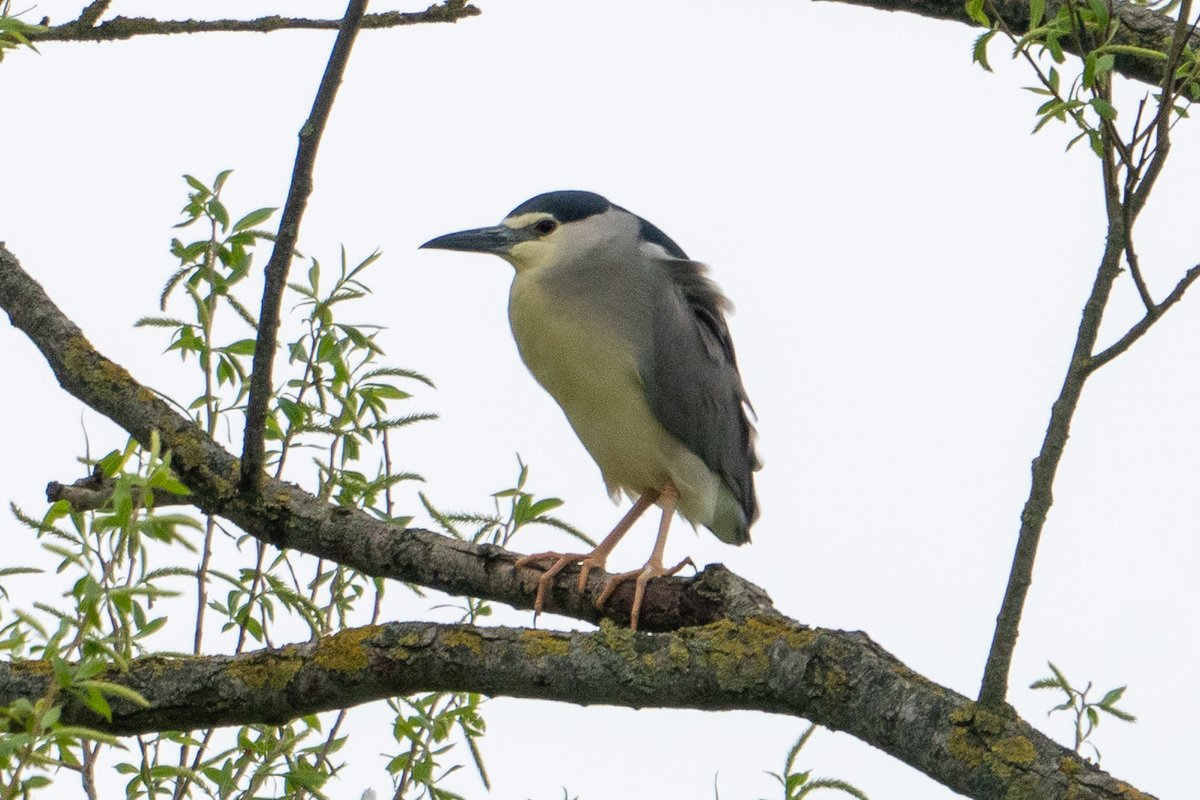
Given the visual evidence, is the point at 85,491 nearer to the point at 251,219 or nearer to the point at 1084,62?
the point at 251,219

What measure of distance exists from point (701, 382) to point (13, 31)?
8.15 feet

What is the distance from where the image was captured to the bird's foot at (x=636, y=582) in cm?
289

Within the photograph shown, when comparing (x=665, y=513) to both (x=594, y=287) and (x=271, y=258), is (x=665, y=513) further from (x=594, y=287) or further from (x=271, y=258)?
(x=271, y=258)

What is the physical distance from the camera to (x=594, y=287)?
170 inches

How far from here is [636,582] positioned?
3057mm

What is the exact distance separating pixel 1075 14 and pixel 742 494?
261cm

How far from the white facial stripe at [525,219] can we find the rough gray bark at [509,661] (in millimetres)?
1661

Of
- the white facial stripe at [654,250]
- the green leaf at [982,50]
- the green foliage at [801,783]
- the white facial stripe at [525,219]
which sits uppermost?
the white facial stripe at [525,219]

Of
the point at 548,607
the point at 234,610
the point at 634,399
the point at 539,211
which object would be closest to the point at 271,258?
the point at 234,610

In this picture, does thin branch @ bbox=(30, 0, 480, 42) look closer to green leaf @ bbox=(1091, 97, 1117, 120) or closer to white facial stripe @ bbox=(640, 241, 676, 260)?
green leaf @ bbox=(1091, 97, 1117, 120)

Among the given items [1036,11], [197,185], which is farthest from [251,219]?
[1036,11]

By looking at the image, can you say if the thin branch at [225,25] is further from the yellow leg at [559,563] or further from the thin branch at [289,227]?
the yellow leg at [559,563]

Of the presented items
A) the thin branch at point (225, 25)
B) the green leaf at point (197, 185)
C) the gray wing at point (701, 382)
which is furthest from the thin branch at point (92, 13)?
the gray wing at point (701, 382)

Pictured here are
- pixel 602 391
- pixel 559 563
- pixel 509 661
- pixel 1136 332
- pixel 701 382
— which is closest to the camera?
pixel 1136 332
